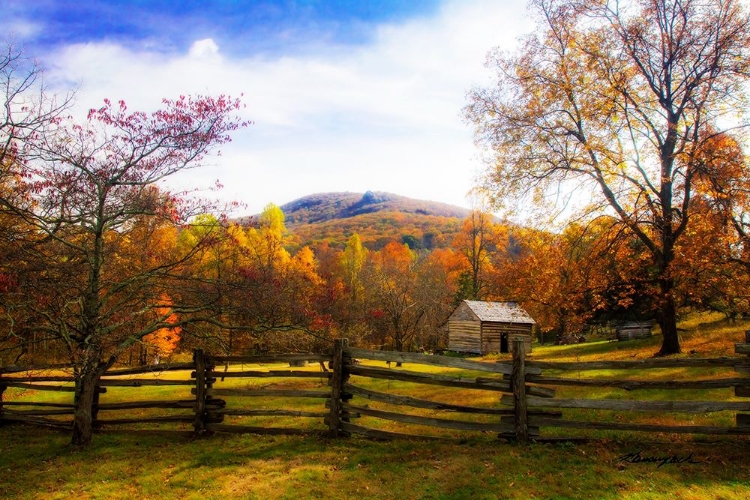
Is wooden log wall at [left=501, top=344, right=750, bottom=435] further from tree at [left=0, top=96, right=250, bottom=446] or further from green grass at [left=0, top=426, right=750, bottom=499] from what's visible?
tree at [left=0, top=96, right=250, bottom=446]

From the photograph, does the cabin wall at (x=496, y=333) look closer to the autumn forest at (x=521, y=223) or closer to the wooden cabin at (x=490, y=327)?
the wooden cabin at (x=490, y=327)

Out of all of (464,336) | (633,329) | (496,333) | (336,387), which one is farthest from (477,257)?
(336,387)

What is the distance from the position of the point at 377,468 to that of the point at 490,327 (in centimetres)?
3053

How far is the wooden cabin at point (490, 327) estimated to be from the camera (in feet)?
121

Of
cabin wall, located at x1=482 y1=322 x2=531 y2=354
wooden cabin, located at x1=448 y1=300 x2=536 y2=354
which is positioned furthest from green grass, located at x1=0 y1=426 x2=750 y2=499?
cabin wall, located at x1=482 y1=322 x2=531 y2=354

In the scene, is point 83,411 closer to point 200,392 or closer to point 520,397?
point 200,392

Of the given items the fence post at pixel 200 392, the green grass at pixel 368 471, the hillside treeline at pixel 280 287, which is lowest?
the green grass at pixel 368 471

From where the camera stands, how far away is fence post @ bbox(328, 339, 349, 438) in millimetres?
10125

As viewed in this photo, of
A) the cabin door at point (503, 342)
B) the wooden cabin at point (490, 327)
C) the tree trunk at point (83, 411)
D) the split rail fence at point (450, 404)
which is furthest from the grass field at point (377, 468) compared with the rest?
the cabin door at point (503, 342)

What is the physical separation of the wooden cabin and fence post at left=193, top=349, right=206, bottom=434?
28527mm

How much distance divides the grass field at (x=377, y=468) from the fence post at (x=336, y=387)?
13.2 inches

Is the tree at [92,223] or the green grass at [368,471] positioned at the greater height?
the tree at [92,223]

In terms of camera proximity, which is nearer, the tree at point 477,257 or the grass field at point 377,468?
the grass field at point 377,468

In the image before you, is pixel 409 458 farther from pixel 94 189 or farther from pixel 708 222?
pixel 708 222
